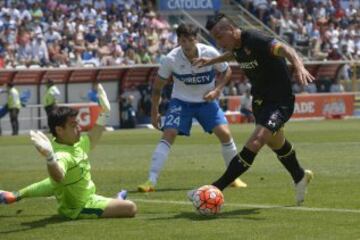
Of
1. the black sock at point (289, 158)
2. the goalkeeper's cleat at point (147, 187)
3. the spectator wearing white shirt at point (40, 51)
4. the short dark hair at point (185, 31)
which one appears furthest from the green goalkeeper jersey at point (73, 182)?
the spectator wearing white shirt at point (40, 51)

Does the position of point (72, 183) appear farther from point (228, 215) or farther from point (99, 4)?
point (99, 4)

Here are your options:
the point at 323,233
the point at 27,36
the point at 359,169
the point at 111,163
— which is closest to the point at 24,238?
the point at 323,233

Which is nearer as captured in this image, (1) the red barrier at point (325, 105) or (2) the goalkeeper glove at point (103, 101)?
(2) the goalkeeper glove at point (103, 101)

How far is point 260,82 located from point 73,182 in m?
2.56

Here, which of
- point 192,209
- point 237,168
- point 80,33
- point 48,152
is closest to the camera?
point 48,152

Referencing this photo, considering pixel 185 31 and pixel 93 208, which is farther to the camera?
pixel 185 31

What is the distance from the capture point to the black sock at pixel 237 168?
10.7 m

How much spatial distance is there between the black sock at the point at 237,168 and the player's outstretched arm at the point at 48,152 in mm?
1959

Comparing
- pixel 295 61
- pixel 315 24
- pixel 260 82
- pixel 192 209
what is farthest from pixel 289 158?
pixel 315 24

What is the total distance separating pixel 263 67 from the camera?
11211mm

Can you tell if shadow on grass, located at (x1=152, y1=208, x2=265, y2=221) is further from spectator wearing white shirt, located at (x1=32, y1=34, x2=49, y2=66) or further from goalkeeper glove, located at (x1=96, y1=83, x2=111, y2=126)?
spectator wearing white shirt, located at (x1=32, y1=34, x2=49, y2=66)

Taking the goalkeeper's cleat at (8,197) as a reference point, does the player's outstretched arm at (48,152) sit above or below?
above

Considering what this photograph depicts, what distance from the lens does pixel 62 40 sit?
40500 mm

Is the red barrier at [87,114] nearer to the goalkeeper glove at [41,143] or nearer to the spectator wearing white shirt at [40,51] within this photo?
the spectator wearing white shirt at [40,51]
